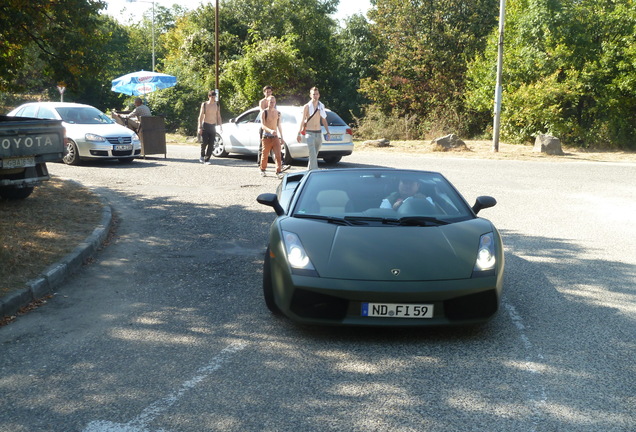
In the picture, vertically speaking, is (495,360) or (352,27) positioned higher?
(352,27)

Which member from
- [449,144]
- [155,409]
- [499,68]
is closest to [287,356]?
[155,409]

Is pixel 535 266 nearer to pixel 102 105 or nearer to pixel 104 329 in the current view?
pixel 104 329

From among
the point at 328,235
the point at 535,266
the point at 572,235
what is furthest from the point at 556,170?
the point at 328,235

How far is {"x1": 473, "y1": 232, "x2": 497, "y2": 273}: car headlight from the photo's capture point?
5047mm

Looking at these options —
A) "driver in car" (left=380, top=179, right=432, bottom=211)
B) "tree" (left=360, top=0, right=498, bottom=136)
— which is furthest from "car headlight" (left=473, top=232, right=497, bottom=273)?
"tree" (left=360, top=0, right=498, bottom=136)

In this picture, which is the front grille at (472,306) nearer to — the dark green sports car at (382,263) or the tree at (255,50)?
the dark green sports car at (382,263)

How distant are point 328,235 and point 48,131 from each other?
676 cm

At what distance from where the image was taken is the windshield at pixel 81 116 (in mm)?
17875

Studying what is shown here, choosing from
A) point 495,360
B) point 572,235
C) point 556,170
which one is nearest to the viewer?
point 495,360

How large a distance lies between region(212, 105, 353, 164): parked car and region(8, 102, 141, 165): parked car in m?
2.78

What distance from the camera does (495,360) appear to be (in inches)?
177

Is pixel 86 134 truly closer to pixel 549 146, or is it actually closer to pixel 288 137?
pixel 288 137

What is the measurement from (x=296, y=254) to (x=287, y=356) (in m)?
0.84

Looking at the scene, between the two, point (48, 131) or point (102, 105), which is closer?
point (48, 131)
